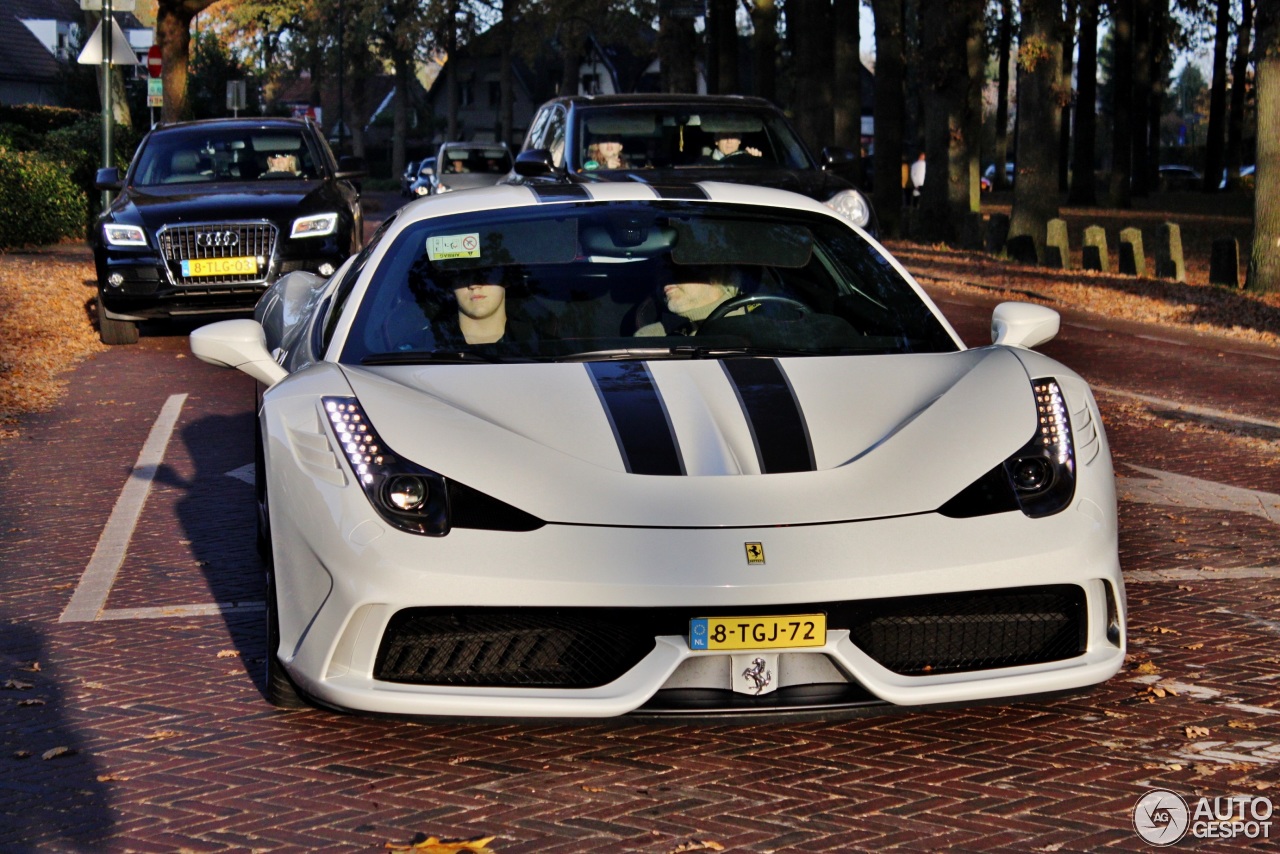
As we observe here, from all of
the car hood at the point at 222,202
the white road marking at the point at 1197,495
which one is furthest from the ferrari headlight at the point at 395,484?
the car hood at the point at 222,202

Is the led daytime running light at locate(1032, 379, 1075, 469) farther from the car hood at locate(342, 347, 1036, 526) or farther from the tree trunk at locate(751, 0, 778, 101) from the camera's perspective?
the tree trunk at locate(751, 0, 778, 101)

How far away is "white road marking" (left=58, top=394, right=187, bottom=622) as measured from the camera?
6.14m

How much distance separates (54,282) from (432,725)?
632 inches

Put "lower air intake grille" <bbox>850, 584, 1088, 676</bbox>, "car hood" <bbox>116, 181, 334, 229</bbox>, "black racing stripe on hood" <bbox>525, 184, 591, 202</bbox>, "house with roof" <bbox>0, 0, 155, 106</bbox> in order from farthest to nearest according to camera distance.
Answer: "house with roof" <bbox>0, 0, 155, 106</bbox> < "car hood" <bbox>116, 181, 334, 229</bbox> < "black racing stripe on hood" <bbox>525, 184, 591, 202</bbox> < "lower air intake grille" <bbox>850, 584, 1088, 676</bbox>

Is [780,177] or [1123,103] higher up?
[1123,103]

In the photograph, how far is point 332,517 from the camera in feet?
14.0

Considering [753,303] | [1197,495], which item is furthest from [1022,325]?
[1197,495]


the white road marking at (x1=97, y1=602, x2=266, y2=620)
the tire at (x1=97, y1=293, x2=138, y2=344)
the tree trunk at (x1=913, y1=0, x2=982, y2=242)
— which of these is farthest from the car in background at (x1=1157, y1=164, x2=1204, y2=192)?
the white road marking at (x1=97, y1=602, x2=266, y2=620)

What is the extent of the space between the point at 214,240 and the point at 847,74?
18460 mm

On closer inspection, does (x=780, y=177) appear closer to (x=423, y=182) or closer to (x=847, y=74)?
(x=847, y=74)

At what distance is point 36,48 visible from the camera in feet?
221

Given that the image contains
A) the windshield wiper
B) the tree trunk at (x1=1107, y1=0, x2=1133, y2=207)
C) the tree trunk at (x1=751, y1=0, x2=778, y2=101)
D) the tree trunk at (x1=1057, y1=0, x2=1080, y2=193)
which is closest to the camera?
the windshield wiper

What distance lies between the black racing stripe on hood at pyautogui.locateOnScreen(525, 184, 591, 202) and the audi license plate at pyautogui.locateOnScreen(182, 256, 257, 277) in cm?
848

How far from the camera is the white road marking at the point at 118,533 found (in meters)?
6.14
